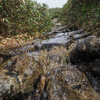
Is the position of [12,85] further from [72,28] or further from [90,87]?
[72,28]

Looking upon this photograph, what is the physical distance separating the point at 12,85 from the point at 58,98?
118cm

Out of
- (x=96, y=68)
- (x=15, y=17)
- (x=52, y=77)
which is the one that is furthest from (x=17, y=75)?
(x=15, y=17)

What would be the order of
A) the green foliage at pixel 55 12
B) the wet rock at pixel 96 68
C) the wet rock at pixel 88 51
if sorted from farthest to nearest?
the green foliage at pixel 55 12, the wet rock at pixel 88 51, the wet rock at pixel 96 68

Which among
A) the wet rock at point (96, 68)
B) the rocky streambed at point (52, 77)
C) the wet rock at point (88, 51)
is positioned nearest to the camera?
the rocky streambed at point (52, 77)

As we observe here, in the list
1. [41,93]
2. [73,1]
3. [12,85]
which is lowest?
[41,93]

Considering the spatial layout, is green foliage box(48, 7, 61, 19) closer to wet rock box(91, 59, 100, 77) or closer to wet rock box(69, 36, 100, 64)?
wet rock box(69, 36, 100, 64)

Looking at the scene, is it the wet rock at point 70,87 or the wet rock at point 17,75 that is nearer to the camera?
the wet rock at point 70,87

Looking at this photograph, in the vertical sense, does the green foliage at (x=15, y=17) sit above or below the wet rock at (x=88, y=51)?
above

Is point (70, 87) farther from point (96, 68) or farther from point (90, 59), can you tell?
point (90, 59)

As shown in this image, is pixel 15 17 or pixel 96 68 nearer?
pixel 96 68

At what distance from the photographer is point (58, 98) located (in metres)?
1.62

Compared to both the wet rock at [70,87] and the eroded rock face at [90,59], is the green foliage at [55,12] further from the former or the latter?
the wet rock at [70,87]

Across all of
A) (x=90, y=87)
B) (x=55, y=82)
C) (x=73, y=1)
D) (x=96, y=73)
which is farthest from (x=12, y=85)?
(x=73, y=1)

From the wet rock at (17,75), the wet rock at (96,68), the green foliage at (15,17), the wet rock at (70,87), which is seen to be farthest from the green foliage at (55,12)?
the wet rock at (70,87)
